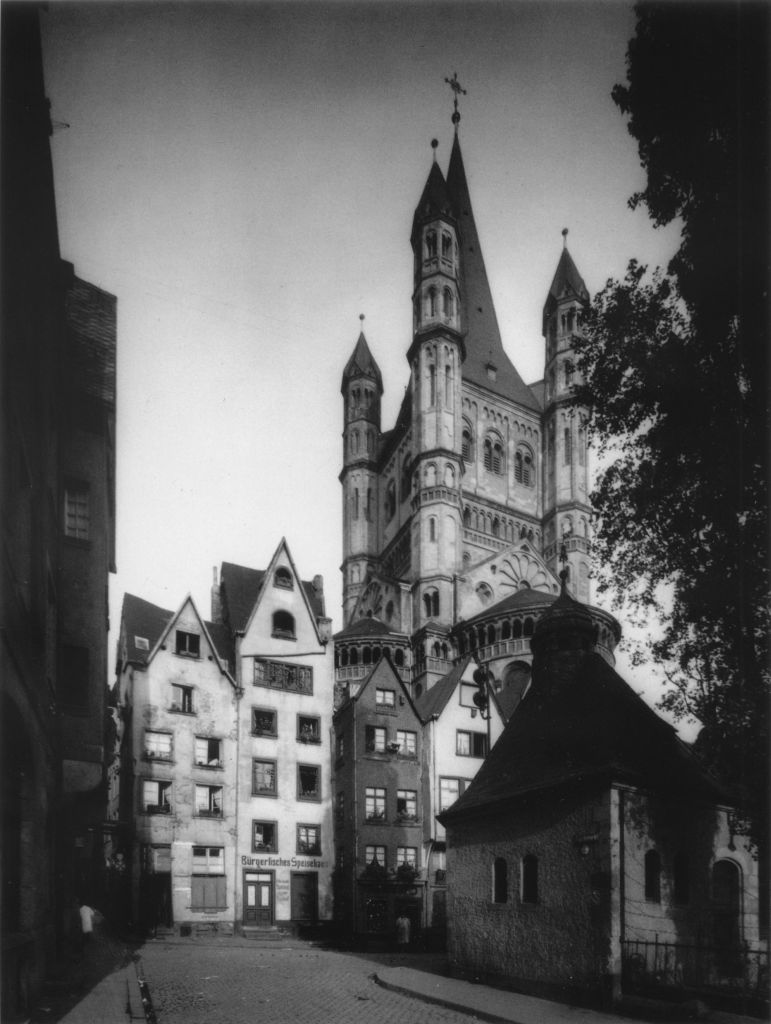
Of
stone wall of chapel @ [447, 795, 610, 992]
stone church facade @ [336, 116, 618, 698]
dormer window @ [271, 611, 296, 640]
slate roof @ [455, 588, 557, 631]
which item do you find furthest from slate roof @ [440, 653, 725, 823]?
stone church facade @ [336, 116, 618, 698]

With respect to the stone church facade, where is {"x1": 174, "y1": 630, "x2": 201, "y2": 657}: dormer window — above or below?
below

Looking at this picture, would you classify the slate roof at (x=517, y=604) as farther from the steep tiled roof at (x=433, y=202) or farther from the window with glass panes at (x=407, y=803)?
the steep tiled roof at (x=433, y=202)

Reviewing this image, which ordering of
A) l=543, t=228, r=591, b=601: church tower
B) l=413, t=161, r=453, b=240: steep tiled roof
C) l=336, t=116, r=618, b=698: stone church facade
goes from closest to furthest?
1. l=336, t=116, r=618, b=698: stone church facade
2. l=543, t=228, r=591, b=601: church tower
3. l=413, t=161, r=453, b=240: steep tiled roof

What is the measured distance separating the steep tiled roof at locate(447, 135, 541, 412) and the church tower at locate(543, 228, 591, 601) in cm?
413

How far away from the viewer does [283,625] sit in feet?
151

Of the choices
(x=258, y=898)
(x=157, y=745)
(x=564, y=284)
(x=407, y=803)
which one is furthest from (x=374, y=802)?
(x=564, y=284)

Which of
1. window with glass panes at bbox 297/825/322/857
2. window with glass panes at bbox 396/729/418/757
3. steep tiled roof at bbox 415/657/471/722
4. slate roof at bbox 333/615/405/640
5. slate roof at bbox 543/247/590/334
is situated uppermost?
slate roof at bbox 543/247/590/334

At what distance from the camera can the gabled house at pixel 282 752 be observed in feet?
135

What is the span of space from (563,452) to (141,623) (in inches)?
2283

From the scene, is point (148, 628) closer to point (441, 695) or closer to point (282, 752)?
point (282, 752)

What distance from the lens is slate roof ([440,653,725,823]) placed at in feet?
73.8

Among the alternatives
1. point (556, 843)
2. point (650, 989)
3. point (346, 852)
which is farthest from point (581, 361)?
point (346, 852)

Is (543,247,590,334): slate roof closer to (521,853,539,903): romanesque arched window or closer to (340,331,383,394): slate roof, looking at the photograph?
(340,331,383,394): slate roof

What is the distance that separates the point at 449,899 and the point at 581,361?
51.3ft
